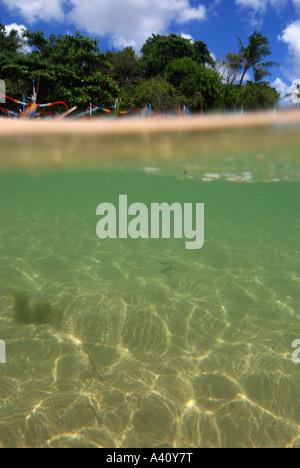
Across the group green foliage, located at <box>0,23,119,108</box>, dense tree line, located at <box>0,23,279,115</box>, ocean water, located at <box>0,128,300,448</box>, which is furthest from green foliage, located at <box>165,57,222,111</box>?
ocean water, located at <box>0,128,300,448</box>

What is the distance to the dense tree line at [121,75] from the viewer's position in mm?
22406

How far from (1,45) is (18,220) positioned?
91.5 feet

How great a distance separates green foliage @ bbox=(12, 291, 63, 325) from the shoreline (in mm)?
9726

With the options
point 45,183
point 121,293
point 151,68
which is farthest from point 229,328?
point 151,68

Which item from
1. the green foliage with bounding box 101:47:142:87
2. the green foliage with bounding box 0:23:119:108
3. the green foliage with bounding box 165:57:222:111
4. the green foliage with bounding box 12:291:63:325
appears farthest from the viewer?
the green foliage with bounding box 101:47:142:87

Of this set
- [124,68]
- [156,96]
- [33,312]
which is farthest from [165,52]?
[33,312]

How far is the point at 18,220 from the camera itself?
1084 cm

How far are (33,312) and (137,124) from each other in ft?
33.2

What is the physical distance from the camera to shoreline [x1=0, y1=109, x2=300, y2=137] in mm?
12422

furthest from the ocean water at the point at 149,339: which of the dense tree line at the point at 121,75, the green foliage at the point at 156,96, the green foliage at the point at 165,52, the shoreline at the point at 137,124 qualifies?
the green foliage at the point at 165,52

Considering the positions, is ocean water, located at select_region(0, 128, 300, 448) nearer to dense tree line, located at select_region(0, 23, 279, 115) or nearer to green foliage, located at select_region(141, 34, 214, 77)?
dense tree line, located at select_region(0, 23, 279, 115)

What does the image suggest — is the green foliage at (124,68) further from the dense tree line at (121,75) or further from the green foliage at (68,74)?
the green foliage at (68,74)

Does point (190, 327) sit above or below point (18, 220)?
below
